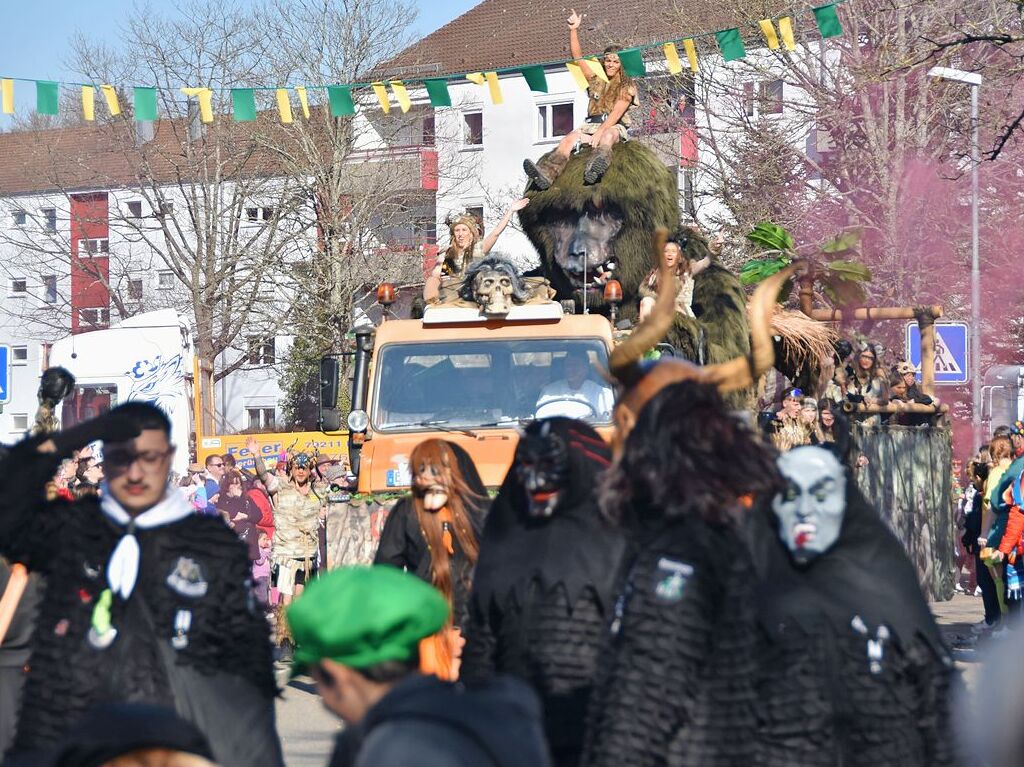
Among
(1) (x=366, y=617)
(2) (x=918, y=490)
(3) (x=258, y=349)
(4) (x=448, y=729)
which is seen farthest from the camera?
(3) (x=258, y=349)

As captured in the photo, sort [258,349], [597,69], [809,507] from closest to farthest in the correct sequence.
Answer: [809,507] → [597,69] → [258,349]

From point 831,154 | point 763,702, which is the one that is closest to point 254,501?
point 763,702

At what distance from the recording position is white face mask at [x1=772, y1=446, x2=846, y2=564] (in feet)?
15.0

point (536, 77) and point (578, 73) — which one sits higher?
point (536, 77)

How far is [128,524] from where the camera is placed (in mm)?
4969

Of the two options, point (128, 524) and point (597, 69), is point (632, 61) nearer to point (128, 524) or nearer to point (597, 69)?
point (597, 69)

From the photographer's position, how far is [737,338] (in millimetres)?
12266

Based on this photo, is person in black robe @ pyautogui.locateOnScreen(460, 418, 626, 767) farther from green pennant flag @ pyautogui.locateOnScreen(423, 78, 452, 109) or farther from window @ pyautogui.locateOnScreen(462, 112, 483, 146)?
window @ pyautogui.locateOnScreen(462, 112, 483, 146)

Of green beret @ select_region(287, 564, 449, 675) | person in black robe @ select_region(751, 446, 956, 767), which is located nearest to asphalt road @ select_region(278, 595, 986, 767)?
person in black robe @ select_region(751, 446, 956, 767)

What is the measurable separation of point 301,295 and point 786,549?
125 feet

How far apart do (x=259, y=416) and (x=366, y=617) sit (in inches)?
2199

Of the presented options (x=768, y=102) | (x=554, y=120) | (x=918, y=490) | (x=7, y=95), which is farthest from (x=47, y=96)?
(x=554, y=120)

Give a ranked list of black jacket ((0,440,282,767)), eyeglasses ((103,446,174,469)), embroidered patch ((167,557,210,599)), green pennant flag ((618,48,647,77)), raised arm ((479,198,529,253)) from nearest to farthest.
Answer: black jacket ((0,440,282,767)), embroidered patch ((167,557,210,599)), eyeglasses ((103,446,174,469)), raised arm ((479,198,529,253)), green pennant flag ((618,48,647,77))

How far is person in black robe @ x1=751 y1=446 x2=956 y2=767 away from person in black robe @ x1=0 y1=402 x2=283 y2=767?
4.87 feet
